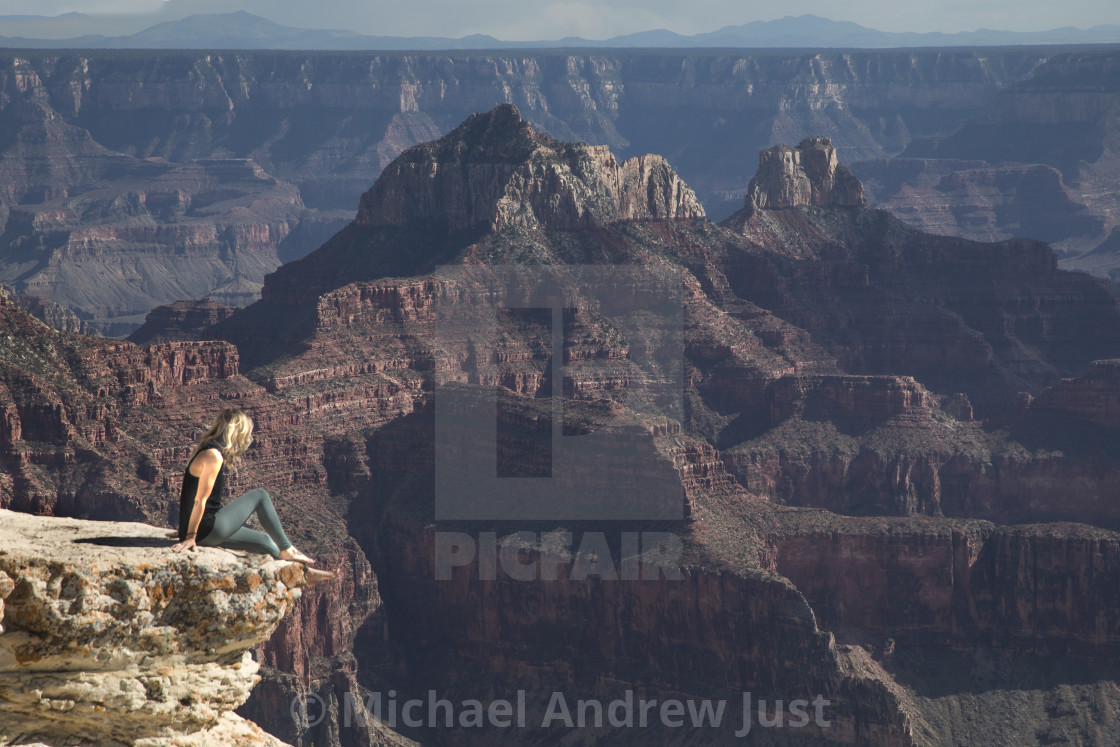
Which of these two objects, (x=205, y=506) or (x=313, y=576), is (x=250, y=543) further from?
(x=313, y=576)

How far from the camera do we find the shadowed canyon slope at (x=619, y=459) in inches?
3607

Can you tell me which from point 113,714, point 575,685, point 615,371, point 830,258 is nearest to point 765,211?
point 830,258

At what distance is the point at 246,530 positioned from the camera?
23125mm

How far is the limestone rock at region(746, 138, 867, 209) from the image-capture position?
18362 centimetres

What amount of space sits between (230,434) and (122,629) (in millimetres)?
3581

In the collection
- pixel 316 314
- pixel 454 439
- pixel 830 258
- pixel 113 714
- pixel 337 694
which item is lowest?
pixel 337 694

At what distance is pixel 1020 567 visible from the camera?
337 ft

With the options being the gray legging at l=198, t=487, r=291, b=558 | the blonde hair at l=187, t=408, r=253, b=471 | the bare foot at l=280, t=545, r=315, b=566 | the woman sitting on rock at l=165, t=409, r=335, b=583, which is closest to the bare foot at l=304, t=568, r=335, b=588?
the woman sitting on rock at l=165, t=409, r=335, b=583

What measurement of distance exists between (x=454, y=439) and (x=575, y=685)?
20.0 meters

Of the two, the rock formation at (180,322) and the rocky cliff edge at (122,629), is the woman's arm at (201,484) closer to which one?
the rocky cliff edge at (122,629)

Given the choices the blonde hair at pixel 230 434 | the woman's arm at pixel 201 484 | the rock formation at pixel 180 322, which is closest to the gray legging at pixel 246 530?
the woman's arm at pixel 201 484

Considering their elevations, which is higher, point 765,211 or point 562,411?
point 765,211

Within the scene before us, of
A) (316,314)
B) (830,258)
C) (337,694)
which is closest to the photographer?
(337,694)

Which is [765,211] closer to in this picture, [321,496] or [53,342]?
[321,496]
